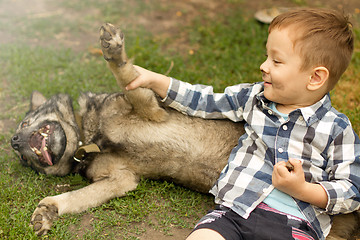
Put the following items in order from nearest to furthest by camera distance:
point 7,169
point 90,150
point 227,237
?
point 227,237
point 90,150
point 7,169

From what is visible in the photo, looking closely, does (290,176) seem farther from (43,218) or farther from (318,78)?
(43,218)

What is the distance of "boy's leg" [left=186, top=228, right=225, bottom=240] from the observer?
250cm

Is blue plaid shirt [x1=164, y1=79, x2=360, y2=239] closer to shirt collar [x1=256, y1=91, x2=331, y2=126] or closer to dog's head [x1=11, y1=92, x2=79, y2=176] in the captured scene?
shirt collar [x1=256, y1=91, x2=331, y2=126]

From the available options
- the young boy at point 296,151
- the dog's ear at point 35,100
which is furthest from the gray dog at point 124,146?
the young boy at point 296,151

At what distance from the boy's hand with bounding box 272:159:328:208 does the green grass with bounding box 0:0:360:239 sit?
0.99 metres

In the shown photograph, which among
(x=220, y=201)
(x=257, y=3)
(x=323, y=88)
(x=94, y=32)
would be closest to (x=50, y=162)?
(x=220, y=201)

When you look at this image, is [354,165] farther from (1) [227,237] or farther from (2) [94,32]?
(2) [94,32]

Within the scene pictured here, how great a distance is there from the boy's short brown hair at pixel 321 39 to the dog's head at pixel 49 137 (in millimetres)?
2199

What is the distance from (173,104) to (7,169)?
182 cm

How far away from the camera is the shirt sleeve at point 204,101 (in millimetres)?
3191

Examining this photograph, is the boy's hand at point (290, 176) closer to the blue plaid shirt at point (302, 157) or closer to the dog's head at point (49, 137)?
the blue plaid shirt at point (302, 157)

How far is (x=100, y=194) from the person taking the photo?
3.38m

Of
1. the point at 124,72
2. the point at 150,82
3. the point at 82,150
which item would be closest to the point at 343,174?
the point at 150,82

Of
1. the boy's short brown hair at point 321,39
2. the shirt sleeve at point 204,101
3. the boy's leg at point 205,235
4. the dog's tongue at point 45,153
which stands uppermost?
the boy's short brown hair at point 321,39
